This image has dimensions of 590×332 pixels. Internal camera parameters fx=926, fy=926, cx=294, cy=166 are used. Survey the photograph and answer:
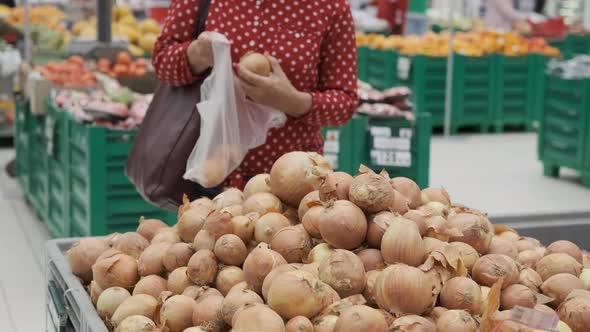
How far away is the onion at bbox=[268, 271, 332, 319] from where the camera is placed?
5.18ft

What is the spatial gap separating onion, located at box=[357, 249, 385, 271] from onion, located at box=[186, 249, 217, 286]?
0.29 metres

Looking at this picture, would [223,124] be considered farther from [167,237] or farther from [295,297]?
[295,297]

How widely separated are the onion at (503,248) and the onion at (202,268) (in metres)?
0.58

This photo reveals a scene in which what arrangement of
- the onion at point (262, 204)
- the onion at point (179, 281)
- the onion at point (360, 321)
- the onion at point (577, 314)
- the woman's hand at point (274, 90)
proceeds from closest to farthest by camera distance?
1. the onion at point (360, 321)
2. the onion at point (577, 314)
3. the onion at point (179, 281)
4. the onion at point (262, 204)
5. the woman's hand at point (274, 90)

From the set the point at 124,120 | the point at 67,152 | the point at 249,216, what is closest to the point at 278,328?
the point at 249,216

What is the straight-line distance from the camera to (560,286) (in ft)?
5.84

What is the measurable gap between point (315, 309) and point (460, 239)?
43 centimetres

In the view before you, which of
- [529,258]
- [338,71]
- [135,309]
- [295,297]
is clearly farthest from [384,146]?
[295,297]

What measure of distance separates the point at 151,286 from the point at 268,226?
0.26 m

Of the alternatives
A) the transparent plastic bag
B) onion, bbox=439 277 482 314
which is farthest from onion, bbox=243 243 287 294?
the transparent plastic bag

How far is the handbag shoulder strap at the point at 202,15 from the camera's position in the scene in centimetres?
268

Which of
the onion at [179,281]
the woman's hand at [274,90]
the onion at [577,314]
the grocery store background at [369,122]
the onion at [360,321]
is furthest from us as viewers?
the grocery store background at [369,122]

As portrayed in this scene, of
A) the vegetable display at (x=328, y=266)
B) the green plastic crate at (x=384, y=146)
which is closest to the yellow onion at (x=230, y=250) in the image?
the vegetable display at (x=328, y=266)

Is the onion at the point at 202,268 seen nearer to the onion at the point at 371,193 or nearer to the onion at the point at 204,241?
the onion at the point at 204,241
